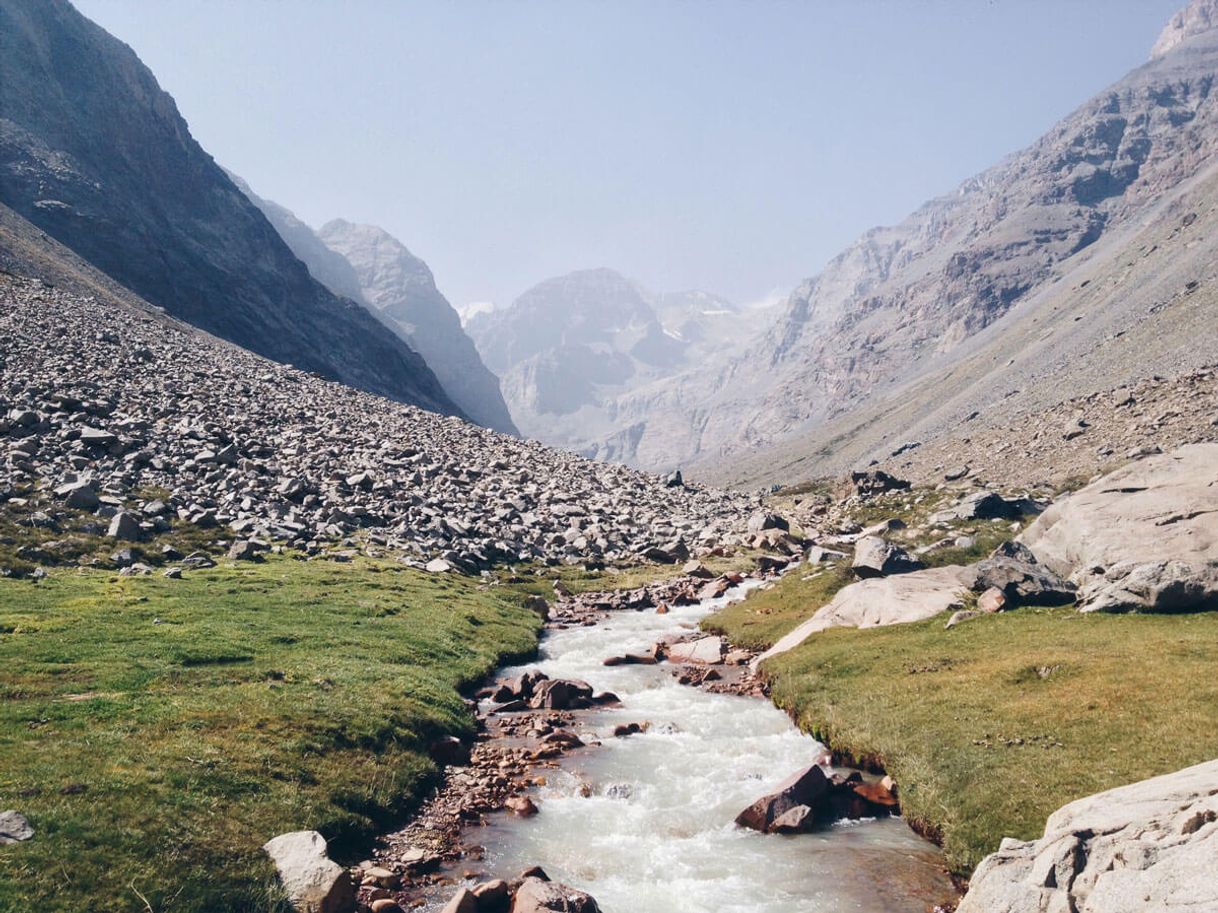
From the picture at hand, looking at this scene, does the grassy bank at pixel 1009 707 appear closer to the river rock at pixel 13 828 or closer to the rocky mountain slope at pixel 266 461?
the river rock at pixel 13 828

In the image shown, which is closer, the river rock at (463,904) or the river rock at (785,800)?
the river rock at (463,904)

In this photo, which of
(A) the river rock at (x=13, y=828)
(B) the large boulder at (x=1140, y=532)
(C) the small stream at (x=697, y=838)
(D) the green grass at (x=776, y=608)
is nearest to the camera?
(A) the river rock at (x=13, y=828)

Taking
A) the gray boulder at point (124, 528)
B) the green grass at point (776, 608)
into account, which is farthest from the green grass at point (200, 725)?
the green grass at point (776, 608)

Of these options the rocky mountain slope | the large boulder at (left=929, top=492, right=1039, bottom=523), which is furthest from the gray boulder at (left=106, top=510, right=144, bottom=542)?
the large boulder at (left=929, top=492, right=1039, bottom=523)

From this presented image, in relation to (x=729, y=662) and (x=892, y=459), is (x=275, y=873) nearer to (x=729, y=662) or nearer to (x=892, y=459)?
(x=729, y=662)

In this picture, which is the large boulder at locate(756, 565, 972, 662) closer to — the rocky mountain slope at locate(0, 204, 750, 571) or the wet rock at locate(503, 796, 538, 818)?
the wet rock at locate(503, 796, 538, 818)

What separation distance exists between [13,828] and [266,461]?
60.3 m

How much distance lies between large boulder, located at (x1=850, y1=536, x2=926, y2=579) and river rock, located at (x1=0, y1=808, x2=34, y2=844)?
147 ft

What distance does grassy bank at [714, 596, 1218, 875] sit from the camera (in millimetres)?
20547

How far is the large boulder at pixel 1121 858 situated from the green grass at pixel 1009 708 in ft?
12.7

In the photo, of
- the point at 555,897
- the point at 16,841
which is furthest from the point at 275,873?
the point at 555,897

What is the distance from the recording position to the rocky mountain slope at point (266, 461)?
60.0 meters

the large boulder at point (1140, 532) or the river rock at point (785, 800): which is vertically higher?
the large boulder at point (1140, 532)

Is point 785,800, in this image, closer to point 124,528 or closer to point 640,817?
point 640,817
